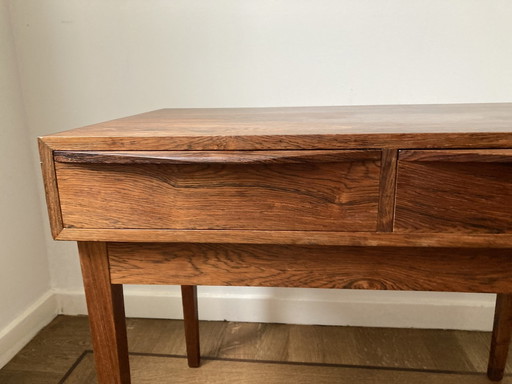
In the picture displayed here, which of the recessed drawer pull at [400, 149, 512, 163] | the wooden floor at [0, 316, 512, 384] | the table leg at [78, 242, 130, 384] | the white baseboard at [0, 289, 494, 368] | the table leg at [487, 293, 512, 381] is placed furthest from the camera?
the white baseboard at [0, 289, 494, 368]

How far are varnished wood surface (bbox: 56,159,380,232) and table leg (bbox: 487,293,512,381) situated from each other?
2.21 ft

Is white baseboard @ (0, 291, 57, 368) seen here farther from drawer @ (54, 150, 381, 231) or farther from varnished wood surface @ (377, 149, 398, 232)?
varnished wood surface @ (377, 149, 398, 232)

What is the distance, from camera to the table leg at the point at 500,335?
3.44 feet

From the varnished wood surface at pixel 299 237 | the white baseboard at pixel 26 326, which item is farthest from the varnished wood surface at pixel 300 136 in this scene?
the white baseboard at pixel 26 326

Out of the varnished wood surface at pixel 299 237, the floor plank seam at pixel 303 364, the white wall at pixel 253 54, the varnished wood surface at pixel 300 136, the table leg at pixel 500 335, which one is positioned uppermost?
the white wall at pixel 253 54

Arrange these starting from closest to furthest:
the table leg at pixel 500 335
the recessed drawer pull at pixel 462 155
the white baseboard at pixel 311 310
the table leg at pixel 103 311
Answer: the recessed drawer pull at pixel 462 155 < the table leg at pixel 103 311 < the table leg at pixel 500 335 < the white baseboard at pixel 311 310

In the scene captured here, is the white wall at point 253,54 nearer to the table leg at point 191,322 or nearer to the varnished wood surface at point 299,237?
the table leg at point 191,322

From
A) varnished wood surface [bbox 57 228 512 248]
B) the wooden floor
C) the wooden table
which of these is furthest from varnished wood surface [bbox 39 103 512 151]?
the wooden floor

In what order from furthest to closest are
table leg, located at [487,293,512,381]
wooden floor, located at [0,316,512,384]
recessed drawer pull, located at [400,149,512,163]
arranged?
wooden floor, located at [0,316,512,384], table leg, located at [487,293,512,381], recessed drawer pull, located at [400,149,512,163]

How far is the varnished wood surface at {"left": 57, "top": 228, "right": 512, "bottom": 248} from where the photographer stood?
22.8 inches

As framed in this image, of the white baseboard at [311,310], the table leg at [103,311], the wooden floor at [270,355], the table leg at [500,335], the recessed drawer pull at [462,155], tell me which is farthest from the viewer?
the white baseboard at [311,310]

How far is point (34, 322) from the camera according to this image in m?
1.40

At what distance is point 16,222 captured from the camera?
4.37 ft

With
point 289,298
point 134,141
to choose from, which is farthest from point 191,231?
point 289,298
